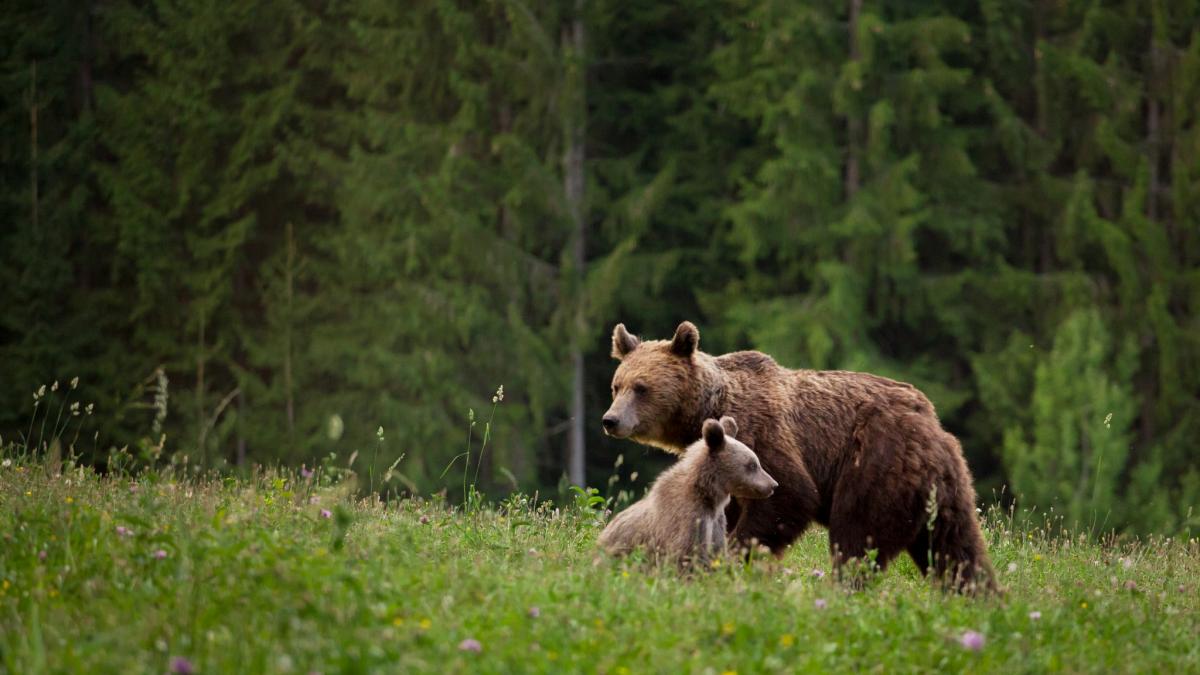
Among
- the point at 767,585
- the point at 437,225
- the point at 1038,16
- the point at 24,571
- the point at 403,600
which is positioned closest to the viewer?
the point at 403,600

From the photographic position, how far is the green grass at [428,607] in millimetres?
5121

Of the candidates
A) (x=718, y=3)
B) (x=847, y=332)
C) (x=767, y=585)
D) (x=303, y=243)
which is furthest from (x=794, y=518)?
(x=303, y=243)

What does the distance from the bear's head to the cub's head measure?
0.91 metres

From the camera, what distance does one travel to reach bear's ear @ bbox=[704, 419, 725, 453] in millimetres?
7367

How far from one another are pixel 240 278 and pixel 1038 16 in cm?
1801

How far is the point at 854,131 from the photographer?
28.1m

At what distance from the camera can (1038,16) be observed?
99.8ft

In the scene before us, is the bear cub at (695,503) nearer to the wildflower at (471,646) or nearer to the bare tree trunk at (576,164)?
the wildflower at (471,646)

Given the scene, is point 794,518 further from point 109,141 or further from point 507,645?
point 109,141

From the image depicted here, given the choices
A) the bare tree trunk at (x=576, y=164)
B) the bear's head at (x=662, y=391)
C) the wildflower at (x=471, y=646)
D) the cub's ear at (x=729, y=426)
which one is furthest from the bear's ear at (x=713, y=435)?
the bare tree trunk at (x=576, y=164)

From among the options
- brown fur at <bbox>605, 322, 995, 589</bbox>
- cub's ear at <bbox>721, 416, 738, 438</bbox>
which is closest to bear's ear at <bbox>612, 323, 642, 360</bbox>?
brown fur at <bbox>605, 322, 995, 589</bbox>

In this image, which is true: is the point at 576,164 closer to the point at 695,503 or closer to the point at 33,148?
the point at 33,148

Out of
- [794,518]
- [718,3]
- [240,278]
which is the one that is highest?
[718,3]

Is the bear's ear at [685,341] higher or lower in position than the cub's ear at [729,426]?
higher
